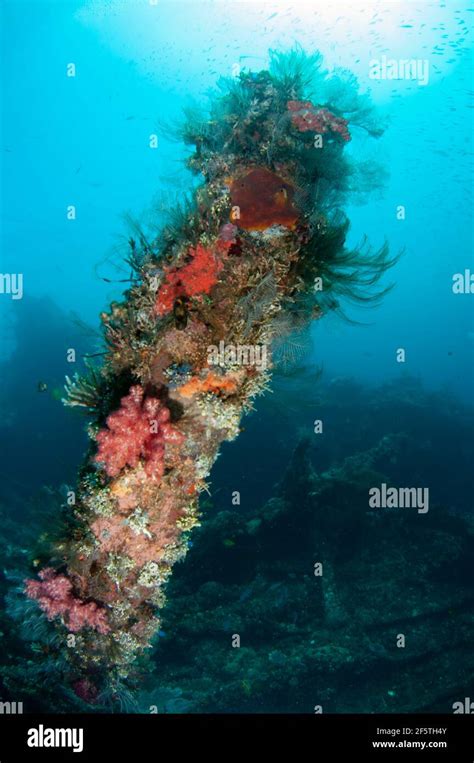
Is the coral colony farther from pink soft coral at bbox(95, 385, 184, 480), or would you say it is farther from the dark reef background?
the dark reef background

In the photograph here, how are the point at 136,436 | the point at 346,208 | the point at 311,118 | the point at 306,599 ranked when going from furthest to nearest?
the point at 346,208 < the point at 306,599 < the point at 311,118 < the point at 136,436

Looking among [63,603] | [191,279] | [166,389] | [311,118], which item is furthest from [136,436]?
[311,118]

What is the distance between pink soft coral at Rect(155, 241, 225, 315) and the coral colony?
15mm

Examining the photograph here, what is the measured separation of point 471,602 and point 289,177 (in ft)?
39.7

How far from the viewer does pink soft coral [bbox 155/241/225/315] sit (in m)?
5.29

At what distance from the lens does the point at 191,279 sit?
529 centimetres

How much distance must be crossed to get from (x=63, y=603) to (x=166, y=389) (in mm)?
3126

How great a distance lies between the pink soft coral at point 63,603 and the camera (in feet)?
17.3

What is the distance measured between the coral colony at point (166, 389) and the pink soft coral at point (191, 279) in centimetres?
1

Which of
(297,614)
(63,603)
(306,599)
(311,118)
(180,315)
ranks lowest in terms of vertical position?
(297,614)

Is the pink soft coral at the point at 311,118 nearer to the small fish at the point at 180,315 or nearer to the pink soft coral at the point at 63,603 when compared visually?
the small fish at the point at 180,315

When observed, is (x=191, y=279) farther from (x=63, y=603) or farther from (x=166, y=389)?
(x=63, y=603)

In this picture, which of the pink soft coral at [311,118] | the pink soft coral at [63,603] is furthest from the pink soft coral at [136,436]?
the pink soft coral at [311,118]

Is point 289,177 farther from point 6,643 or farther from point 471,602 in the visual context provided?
point 471,602
